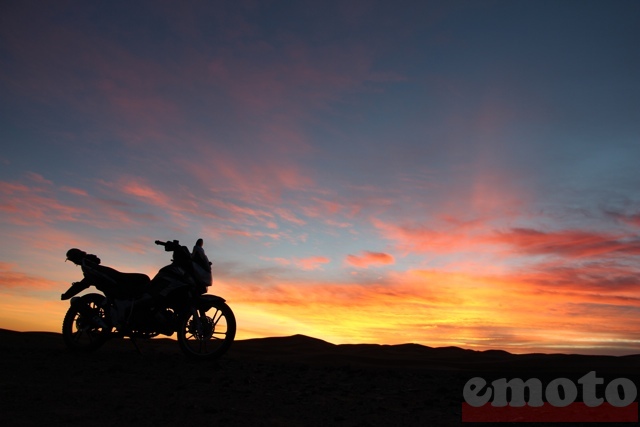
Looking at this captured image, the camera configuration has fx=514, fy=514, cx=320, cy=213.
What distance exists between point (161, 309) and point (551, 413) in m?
6.47

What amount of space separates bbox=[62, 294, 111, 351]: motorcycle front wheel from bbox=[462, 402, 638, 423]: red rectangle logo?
663 cm

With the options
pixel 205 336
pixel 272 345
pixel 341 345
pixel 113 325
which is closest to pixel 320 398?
pixel 205 336

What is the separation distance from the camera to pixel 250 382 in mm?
7445

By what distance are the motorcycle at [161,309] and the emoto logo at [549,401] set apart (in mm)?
4397

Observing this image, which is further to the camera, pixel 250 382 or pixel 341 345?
pixel 341 345

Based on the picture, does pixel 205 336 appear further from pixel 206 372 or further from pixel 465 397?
pixel 465 397

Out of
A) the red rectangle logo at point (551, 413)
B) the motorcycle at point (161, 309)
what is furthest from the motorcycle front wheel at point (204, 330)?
the red rectangle logo at point (551, 413)

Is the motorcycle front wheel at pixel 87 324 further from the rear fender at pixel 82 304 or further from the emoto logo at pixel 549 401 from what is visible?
the emoto logo at pixel 549 401

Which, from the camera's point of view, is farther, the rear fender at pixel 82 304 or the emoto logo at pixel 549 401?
the rear fender at pixel 82 304

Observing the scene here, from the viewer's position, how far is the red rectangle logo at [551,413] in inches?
235

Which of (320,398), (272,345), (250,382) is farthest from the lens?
(272,345)

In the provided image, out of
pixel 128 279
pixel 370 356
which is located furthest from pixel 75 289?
pixel 370 356

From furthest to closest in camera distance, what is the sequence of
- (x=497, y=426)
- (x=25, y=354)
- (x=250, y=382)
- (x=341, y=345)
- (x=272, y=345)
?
(x=341, y=345)
(x=272, y=345)
(x=25, y=354)
(x=250, y=382)
(x=497, y=426)

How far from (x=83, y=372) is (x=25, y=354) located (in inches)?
79.5
